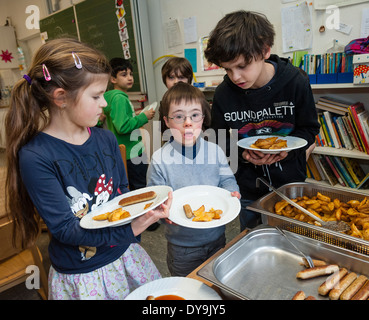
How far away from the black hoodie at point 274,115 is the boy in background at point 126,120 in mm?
1221

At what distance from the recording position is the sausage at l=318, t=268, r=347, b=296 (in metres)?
0.82

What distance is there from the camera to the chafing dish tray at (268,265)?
0.86 m

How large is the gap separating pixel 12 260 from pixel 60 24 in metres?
4.22

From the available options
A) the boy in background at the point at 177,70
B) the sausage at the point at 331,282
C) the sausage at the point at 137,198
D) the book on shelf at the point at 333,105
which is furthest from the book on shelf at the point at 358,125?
the sausage at the point at 137,198

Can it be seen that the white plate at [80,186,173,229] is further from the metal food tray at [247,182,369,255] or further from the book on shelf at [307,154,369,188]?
the book on shelf at [307,154,369,188]

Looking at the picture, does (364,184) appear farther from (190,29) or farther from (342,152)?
(190,29)

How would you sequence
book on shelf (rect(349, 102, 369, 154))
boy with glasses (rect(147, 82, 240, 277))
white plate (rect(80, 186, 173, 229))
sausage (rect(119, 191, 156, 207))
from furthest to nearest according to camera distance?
book on shelf (rect(349, 102, 369, 154)) < boy with glasses (rect(147, 82, 240, 277)) < sausage (rect(119, 191, 156, 207)) < white plate (rect(80, 186, 173, 229))

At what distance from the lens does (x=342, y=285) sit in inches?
32.3

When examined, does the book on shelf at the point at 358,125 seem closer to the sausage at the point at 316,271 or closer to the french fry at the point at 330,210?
the french fry at the point at 330,210

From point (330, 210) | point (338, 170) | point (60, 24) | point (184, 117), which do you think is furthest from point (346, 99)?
point (60, 24)

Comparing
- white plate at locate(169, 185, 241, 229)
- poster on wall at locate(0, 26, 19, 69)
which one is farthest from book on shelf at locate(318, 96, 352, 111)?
poster on wall at locate(0, 26, 19, 69)

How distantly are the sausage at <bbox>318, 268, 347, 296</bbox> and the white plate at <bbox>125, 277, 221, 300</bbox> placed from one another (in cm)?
31

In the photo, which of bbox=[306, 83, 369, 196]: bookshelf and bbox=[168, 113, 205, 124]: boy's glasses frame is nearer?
bbox=[168, 113, 205, 124]: boy's glasses frame

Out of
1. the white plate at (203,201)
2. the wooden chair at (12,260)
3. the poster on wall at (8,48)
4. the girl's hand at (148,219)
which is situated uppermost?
the poster on wall at (8,48)
